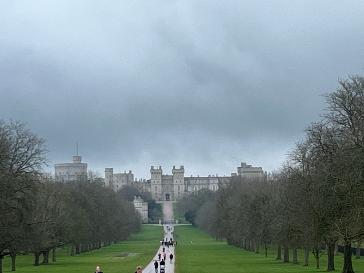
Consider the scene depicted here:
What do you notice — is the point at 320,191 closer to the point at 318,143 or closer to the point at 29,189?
the point at 318,143

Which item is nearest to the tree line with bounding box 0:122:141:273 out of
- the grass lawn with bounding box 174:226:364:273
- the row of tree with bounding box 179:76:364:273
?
the grass lawn with bounding box 174:226:364:273

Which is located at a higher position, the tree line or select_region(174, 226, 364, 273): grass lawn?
the tree line

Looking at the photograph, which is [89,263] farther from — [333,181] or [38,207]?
[333,181]

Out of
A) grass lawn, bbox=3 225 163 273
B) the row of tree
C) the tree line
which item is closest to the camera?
the row of tree

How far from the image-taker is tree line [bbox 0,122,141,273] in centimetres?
4966

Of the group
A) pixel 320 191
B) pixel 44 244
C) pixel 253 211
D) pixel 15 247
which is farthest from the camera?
pixel 253 211

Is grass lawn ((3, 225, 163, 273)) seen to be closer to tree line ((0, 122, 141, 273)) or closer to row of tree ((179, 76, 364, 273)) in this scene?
tree line ((0, 122, 141, 273))

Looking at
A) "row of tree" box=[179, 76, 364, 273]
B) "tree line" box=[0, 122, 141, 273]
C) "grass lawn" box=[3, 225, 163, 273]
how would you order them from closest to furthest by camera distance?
"row of tree" box=[179, 76, 364, 273] < "tree line" box=[0, 122, 141, 273] < "grass lawn" box=[3, 225, 163, 273]

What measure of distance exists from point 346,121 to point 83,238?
179 ft

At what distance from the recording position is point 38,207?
222 ft

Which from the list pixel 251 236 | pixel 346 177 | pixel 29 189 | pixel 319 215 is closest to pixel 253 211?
pixel 251 236

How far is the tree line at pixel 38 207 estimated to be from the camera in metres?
49.7

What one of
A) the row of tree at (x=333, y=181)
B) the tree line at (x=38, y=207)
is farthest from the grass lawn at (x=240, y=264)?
the tree line at (x=38, y=207)

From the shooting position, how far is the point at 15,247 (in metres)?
51.9
